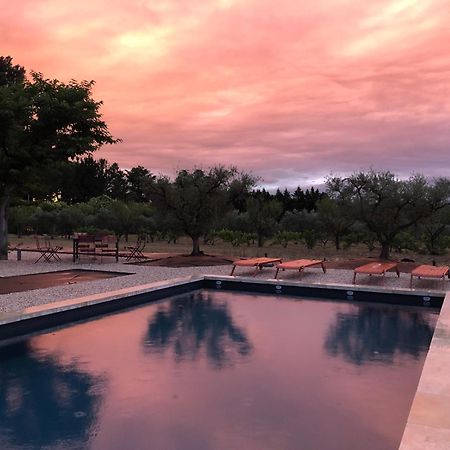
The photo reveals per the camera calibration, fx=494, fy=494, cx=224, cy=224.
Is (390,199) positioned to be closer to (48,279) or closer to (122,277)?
(122,277)

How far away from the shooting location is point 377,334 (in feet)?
29.5

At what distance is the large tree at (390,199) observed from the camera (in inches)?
695

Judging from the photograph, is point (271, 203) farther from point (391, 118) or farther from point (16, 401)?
point (16, 401)

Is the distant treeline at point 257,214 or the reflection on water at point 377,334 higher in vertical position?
the distant treeline at point 257,214

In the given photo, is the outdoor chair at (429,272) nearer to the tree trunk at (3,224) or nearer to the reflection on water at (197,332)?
the reflection on water at (197,332)

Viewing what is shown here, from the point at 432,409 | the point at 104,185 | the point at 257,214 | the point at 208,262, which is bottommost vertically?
the point at 432,409

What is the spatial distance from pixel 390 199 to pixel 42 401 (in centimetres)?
1510

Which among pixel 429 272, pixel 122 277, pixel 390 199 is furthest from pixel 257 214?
pixel 429 272

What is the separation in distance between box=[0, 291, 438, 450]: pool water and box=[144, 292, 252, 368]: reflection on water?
33mm

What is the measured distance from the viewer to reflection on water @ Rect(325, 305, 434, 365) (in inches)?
306

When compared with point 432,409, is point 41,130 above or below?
above

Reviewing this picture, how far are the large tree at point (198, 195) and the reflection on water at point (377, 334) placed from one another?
870cm

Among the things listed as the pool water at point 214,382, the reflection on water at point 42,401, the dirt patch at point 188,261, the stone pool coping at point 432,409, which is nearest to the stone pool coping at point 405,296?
the stone pool coping at point 432,409

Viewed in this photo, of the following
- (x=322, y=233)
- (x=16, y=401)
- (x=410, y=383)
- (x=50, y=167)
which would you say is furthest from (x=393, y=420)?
(x=322, y=233)
